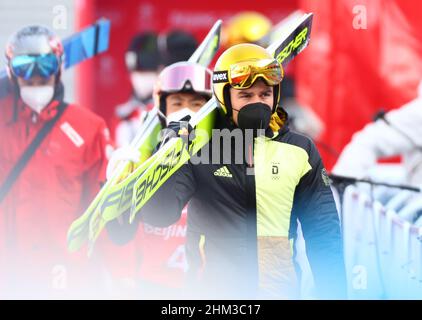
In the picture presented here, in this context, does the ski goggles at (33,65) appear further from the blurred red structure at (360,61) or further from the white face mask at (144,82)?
the white face mask at (144,82)

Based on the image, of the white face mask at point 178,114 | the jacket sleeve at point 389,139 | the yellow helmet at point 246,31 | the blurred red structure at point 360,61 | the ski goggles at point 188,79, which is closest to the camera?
the white face mask at point 178,114

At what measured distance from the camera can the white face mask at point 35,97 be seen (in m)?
6.16

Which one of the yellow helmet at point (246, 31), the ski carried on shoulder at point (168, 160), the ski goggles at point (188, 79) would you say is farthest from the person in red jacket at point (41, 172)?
the ski carried on shoulder at point (168, 160)

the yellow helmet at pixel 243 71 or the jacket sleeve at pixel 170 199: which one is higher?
the yellow helmet at pixel 243 71

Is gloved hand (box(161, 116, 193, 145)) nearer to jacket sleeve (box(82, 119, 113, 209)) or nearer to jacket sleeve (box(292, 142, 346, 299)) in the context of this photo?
jacket sleeve (box(292, 142, 346, 299))

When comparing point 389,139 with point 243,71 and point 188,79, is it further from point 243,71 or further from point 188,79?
point 243,71

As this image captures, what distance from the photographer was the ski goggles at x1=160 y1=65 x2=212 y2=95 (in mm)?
5238

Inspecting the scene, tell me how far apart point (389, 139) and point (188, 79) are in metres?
1.99

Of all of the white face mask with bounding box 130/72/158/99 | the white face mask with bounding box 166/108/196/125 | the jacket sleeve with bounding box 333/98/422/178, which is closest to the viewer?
the white face mask with bounding box 166/108/196/125

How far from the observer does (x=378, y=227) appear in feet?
19.0

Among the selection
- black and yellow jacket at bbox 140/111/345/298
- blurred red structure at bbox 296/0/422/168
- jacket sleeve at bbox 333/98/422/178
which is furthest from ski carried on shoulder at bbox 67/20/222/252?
blurred red structure at bbox 296/0/422/168

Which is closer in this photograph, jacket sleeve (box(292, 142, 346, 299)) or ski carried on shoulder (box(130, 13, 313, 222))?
ski carried on shoulder (box(130, 13, 313, 222))

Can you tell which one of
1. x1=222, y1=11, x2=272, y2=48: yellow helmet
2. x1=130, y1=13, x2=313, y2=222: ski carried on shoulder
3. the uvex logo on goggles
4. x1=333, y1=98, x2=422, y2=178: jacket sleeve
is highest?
x1=222, y1=11, x2=272, y2=48: yellow helmet
